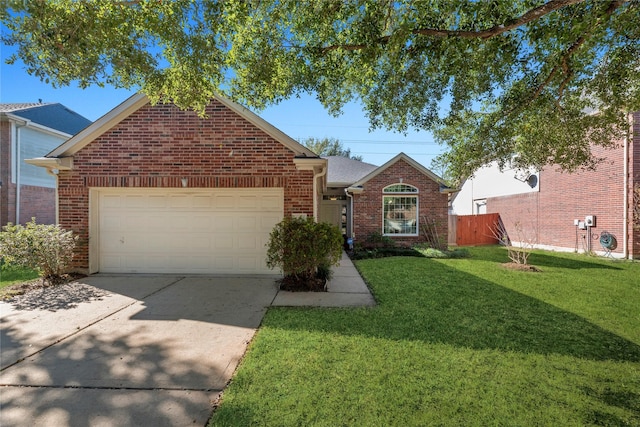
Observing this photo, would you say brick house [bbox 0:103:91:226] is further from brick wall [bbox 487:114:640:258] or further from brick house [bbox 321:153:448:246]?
brick wall [bbox 487:114:640:258]

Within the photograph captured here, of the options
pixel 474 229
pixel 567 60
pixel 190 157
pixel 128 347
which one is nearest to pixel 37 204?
pixel 190 157

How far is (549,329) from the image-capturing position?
15.6ft

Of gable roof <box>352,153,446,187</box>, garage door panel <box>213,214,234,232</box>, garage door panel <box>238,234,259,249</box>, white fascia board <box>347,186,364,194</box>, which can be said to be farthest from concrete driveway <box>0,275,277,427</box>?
gable roof <box>352,153,446,187</box>

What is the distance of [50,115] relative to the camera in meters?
15.8

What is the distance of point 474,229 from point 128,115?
17596 millimetres

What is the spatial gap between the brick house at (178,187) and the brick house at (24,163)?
7.76m

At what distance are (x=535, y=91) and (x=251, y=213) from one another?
643 centimetres

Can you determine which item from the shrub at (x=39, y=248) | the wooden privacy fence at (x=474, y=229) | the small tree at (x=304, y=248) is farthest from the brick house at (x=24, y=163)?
the wooden privacy fence at (x=474, y=229)

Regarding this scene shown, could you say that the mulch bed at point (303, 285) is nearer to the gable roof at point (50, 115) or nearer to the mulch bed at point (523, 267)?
the mulch bed at point (523, 267)

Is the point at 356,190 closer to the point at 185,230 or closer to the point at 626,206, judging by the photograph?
the point at 185,230

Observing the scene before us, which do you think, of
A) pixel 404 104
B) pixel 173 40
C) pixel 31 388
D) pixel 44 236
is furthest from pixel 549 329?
pixel 44 236

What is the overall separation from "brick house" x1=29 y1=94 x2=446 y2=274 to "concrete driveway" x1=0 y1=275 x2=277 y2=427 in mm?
1528

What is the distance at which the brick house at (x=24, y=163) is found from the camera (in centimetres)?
1280

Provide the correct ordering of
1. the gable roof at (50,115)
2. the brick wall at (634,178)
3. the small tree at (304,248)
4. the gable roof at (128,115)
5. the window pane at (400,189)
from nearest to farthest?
the small tree at (304,248)
the gable roof at (128,115)
the brick wall at (634,178)
the gable roof at (50,115)
the window pane at (400,189)
